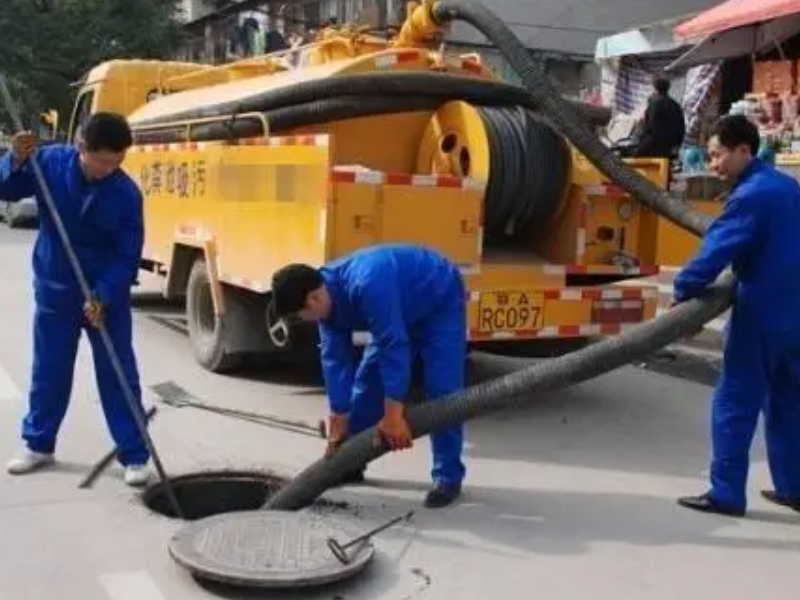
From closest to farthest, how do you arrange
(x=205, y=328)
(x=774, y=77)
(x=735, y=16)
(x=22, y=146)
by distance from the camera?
(x=22, y=146)
(x=205, y=328)
(x=735, y=16)
(x=774, y=77)

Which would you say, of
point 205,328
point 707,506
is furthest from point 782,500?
point 205,328

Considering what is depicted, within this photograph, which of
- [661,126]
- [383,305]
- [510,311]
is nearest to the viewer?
[383,305]

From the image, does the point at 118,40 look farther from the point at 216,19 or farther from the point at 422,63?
the point at 422,63

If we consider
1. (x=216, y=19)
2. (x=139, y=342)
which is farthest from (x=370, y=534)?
(x=216, y=19)

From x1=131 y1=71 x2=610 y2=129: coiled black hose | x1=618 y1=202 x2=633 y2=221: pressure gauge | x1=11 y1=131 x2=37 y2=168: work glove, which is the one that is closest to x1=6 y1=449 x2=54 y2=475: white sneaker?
x1=11 y1=131 x2=37 y2=168: work glove

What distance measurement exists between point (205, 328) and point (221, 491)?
3161mm

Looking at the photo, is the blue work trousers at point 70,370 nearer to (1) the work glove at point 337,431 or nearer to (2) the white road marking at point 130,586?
(1) the work glove at point 337,431

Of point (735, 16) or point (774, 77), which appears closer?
point (735, 16)

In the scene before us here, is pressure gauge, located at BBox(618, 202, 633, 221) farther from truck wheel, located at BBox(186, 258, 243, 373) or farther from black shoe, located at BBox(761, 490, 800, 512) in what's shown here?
truck wheel, located at BBox(186, 258, 243, 373)

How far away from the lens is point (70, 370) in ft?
18.4

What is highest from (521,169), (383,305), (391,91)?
(391,91)

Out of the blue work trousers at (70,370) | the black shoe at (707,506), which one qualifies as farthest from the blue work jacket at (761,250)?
the blue work trousers at (70,370)

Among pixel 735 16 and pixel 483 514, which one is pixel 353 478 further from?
pixel 735 16

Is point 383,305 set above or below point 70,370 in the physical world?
above
